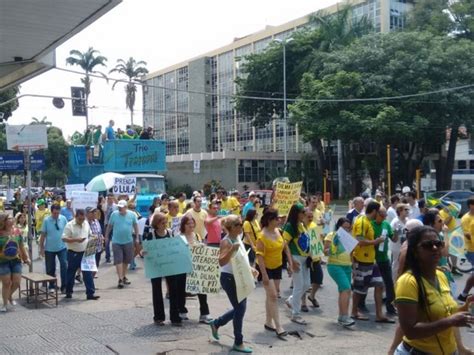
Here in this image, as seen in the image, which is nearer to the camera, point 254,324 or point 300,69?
point 254,324

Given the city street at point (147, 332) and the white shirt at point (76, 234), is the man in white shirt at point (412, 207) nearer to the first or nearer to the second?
the city street at point (147, 332)

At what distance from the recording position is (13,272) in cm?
920

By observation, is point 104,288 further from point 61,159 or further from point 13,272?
point 61,159

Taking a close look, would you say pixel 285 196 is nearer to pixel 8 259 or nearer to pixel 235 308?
pixel 8 259

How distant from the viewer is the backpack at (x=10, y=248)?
900 centimetres

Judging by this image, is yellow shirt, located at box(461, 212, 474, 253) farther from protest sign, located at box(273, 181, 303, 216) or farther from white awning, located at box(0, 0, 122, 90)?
white awning, located at box(0, 0, 122, 90)

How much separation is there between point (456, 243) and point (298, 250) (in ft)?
14.0

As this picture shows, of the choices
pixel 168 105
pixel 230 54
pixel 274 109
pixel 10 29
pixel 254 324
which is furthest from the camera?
pixel 168 105

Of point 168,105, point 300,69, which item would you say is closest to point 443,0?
point 300,69

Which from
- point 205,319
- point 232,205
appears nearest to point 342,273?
point 205,319

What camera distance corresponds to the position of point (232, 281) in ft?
22.7

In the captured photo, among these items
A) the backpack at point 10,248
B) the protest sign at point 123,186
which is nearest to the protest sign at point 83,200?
the protest sign at point 123,186

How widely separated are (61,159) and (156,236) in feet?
274

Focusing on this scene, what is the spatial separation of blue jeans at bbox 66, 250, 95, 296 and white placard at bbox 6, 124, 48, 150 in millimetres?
3645
